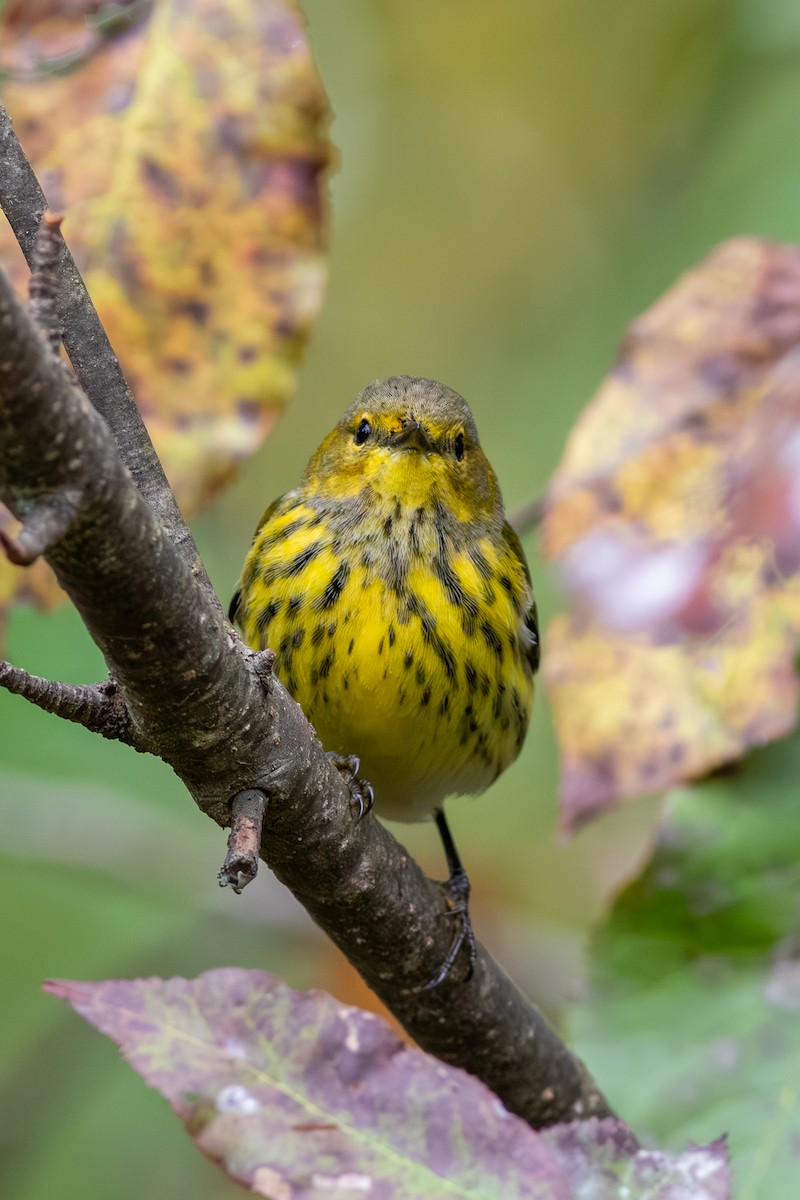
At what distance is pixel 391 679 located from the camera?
3055mm

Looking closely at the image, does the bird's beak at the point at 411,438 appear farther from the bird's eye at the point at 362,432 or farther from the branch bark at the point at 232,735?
the branch bark at the point at 232,735

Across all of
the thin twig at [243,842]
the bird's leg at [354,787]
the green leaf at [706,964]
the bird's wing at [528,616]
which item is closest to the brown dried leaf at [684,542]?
the green leaf at [706,964]

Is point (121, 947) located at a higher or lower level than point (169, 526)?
higher

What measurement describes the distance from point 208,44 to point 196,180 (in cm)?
25

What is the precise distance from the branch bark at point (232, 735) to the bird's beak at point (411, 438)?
4.07 feet

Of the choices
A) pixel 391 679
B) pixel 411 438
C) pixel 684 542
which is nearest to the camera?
pixel 684 542

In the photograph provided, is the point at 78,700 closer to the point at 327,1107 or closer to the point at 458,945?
the point at 327,1107

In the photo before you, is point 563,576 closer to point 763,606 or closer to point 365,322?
point 763,606

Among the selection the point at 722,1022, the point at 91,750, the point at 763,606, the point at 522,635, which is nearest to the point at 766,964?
the point at 722,1022

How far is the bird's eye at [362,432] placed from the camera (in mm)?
3525

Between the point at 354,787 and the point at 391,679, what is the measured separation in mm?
824

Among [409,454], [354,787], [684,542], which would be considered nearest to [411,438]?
[409,454]

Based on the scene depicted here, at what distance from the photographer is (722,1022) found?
2.38 meters

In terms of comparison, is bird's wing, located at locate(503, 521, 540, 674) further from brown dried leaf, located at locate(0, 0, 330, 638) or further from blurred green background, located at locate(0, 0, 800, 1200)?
brown dried leaf, located at locate(0, 0, 330, 638)
